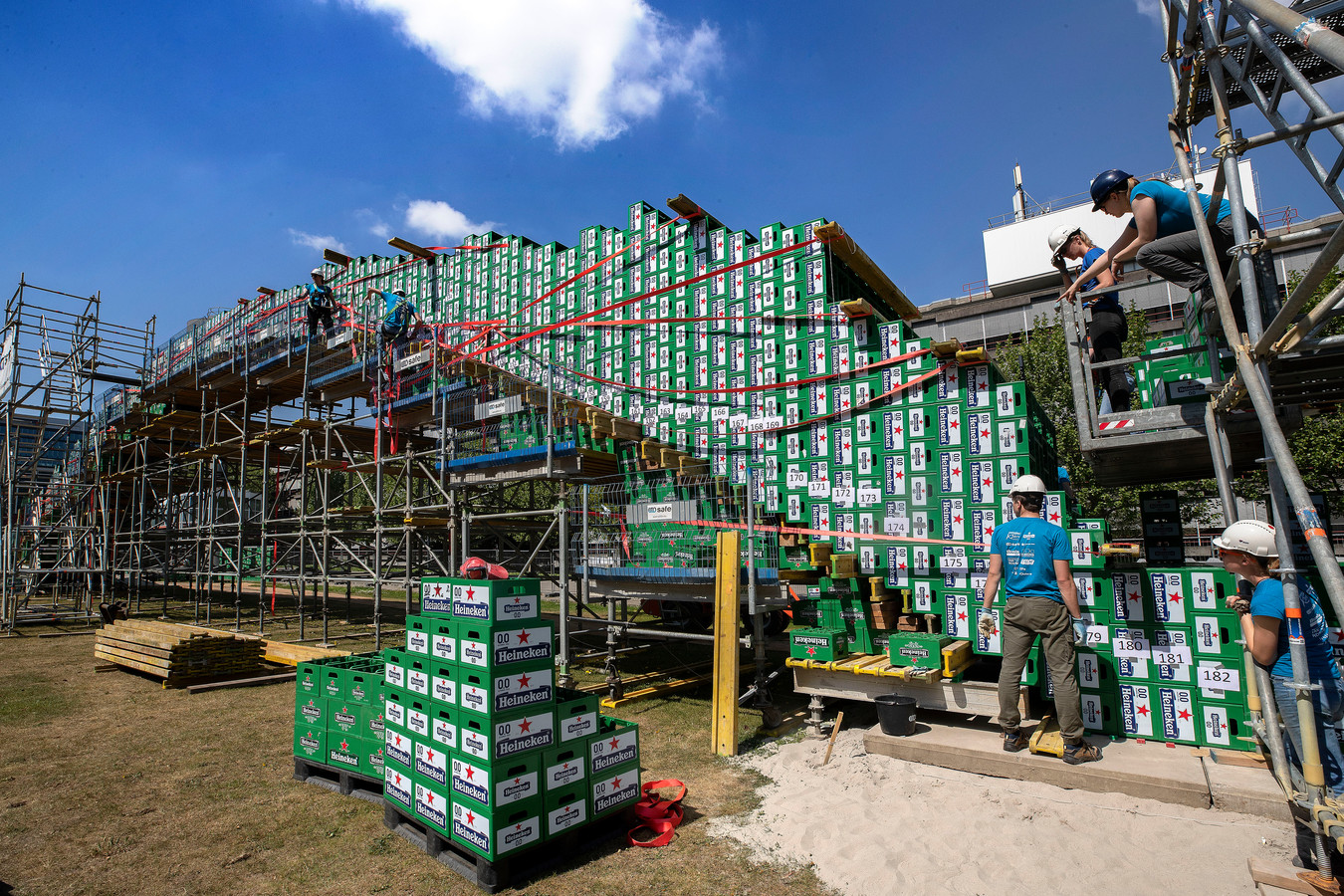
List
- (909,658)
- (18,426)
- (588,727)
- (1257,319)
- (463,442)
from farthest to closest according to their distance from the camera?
(18,426), (463,442), (909,658), (588,727), (1257,319)

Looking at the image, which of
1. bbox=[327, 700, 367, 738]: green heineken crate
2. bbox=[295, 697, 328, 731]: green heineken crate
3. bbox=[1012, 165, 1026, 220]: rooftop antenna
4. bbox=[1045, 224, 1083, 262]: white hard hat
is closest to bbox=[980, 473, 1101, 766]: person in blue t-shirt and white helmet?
bbox=[1045, 224, 1083, 262]: white hard hat

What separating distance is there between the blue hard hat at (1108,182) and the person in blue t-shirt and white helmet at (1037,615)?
8.89 ft

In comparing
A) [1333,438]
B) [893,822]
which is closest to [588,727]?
[893,822]

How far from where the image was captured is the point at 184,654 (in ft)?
35.2

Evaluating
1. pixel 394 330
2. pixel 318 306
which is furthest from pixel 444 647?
pixel 318 306

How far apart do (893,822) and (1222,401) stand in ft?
13.0

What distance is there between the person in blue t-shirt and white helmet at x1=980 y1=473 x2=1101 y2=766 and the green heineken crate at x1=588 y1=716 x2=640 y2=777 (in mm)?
3266

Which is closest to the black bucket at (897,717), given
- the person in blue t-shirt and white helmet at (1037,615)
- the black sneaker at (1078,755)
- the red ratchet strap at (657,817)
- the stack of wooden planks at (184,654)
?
the person in blue t-shirt and white helmet at (1037,615)

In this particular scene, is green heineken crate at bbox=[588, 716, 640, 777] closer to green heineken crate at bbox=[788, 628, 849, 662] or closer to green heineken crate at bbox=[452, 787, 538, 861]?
green heineken crate at bbox=[452, 787, 538, 861]

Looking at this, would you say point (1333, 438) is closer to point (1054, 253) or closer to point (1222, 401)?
point (1054, 253)

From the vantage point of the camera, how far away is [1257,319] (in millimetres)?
4070

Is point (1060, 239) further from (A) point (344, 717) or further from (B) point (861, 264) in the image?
(A) point (344, 717)

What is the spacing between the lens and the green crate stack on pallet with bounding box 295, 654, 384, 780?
586 centimetres

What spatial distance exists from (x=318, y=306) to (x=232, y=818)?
11819mm
